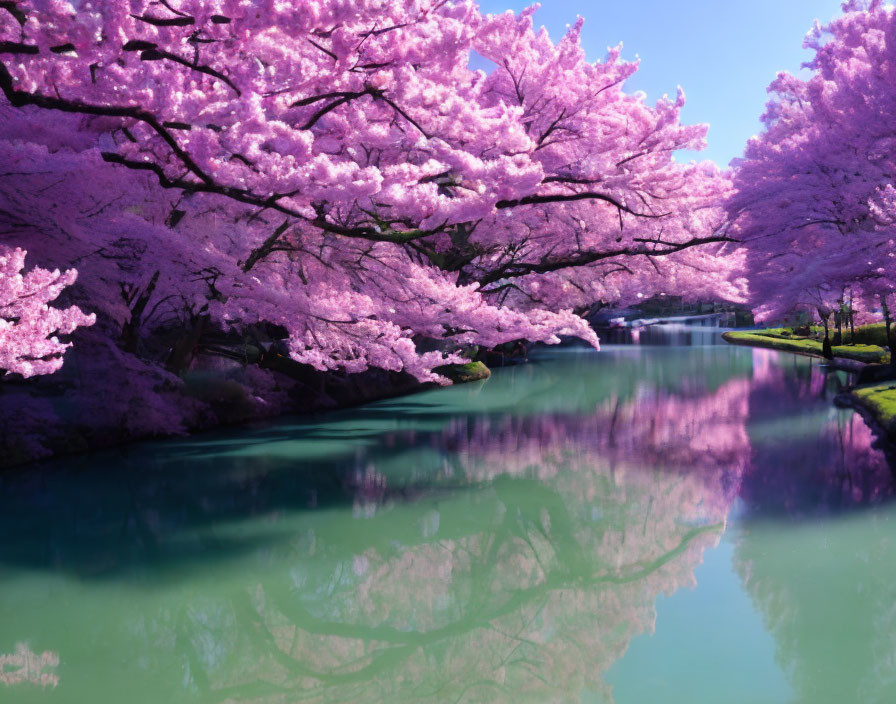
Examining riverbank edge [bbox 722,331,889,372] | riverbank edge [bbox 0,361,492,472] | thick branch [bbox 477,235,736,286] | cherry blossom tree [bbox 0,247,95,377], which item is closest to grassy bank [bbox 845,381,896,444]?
riverbank edge [bbox 722,331,889,372]

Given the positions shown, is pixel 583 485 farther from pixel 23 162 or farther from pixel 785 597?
pixel 23 162

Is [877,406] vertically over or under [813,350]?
under

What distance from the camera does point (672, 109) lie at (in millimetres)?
16094

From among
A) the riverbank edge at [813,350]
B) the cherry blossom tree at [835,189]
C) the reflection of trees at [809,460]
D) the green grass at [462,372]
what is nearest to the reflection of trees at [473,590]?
the reflection of trees at [809,460]

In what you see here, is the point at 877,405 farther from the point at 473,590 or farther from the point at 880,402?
the point at 473,590

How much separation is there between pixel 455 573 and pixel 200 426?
34.2ft

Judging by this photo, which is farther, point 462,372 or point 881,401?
point 462,372

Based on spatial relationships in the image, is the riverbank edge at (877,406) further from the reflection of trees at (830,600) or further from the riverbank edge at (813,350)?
the reflection of trees at (830,600)

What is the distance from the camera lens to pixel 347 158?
1266 cm

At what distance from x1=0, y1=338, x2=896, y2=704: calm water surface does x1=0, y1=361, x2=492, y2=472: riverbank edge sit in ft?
1.78

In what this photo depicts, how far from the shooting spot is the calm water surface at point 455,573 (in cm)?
530

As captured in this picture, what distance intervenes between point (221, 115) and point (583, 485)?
671 centimetres

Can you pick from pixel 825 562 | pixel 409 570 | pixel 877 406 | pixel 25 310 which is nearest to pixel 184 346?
pixel 25 310

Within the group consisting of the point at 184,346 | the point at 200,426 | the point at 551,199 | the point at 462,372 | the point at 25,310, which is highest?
the point at 551,199
